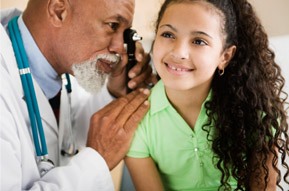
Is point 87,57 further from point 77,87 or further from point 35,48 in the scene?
point 77,87

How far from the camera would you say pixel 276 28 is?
1776 millimetres

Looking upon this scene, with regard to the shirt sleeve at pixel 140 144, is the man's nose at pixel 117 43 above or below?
above

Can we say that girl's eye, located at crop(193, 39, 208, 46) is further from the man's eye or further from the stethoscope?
the stethoscope

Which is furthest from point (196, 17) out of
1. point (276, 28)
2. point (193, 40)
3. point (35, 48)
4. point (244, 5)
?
point (276, 28)

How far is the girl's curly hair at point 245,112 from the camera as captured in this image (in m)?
0.92

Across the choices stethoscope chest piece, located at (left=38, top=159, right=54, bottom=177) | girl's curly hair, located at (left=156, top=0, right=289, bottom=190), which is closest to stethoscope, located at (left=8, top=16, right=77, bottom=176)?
stethoscope chest piece, located at (left=38, top=159, right=54, bottom=177)

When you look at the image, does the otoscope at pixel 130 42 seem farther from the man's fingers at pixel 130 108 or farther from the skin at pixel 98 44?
the man's fingers at pixel 130 108

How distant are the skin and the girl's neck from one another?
97mm

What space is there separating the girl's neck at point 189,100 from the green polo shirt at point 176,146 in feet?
0.08

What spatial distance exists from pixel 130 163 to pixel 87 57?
43 centimetres

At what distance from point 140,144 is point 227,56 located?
1.31 ft

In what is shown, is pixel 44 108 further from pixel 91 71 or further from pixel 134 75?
pixel 134 75

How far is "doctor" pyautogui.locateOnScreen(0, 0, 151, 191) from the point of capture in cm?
85

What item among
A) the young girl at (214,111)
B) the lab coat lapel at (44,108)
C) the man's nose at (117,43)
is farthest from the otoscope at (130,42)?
the lab coat lapel at (44,108)
